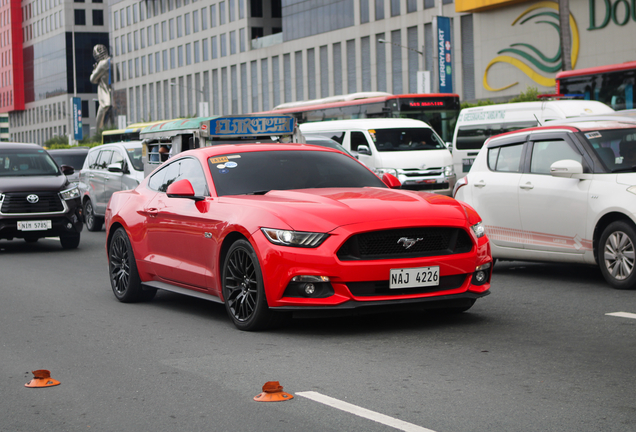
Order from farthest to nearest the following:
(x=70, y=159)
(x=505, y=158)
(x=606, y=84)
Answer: (x=70, y=159)
(x=606, y=84)
(x=505, y=158)

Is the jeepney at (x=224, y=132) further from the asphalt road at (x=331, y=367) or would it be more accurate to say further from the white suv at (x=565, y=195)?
the asphalt road at (x=331, y=367)

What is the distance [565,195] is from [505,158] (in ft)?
4.23

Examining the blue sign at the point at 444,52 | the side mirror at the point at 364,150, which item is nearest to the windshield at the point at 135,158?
the side mirror at the point at 364,150

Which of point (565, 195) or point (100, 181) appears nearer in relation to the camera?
point (565, 195)

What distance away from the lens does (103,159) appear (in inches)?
774

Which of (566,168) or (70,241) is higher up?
(566,168)

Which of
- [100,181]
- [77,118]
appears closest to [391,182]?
[100,181]

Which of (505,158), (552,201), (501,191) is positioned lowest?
(552,201)

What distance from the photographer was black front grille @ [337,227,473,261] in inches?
263

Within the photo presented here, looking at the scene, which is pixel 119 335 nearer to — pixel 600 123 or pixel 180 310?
pixel 180 310

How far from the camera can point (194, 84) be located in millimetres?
87938

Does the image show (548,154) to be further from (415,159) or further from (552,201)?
(415,159)

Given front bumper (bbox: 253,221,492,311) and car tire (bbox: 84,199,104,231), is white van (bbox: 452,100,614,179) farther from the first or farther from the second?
front bumper (bbox: 253,221,492,311)

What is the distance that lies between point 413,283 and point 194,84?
273 feet
